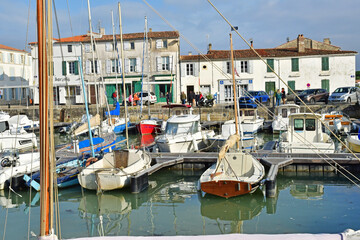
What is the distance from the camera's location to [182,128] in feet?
76.4

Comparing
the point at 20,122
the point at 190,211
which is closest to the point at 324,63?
the point at 20,122

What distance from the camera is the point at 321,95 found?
125 ft

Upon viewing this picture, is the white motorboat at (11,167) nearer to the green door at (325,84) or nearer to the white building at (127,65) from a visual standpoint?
the white building at (127,65)

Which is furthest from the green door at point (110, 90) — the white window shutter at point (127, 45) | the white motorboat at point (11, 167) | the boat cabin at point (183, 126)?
the white motorboat at point (11, 167)

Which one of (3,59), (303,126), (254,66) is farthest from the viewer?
(3,59)

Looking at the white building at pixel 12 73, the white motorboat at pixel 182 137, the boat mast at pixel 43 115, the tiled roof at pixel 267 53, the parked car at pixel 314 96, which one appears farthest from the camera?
the white building at pixel 12 73

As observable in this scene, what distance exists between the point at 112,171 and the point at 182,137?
751cm

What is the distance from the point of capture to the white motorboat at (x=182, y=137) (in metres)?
22.0

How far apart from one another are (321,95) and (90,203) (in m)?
29.3

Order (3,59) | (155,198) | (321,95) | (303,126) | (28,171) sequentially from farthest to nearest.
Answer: (3,59) → (321,95) → (303,126) → (28,171) → (155,198)

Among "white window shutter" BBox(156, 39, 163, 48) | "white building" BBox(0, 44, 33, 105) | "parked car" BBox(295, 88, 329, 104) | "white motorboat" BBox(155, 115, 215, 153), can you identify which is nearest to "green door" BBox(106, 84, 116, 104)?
"white window shutter" BBox(156, 39, 163, 48)

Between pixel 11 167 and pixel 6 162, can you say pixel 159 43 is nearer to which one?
pixel 6 162

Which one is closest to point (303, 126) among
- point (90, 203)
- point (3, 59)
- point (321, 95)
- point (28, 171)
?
point (90, 203)

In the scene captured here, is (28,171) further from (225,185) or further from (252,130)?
(252,130)
